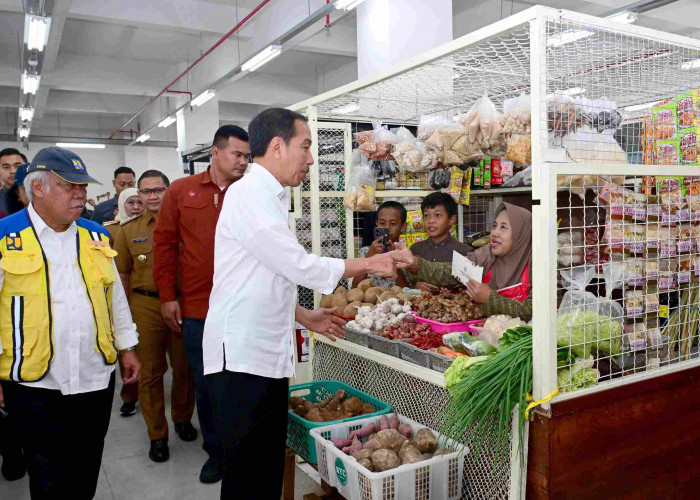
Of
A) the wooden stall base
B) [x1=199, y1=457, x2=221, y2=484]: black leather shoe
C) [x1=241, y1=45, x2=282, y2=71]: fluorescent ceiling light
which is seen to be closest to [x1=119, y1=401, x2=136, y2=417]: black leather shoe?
[x1=199, y1=457, x2=221, y2=484]: black leather shoe

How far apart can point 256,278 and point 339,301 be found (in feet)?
4.82

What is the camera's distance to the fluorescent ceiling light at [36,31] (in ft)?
19.5

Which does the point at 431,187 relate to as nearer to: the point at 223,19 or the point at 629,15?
the point at 629,15

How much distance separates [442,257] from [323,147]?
1081 mm

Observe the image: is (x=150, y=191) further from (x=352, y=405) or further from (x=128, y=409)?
(x=352, y=405)

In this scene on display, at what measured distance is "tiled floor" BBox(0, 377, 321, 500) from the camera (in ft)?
10.8

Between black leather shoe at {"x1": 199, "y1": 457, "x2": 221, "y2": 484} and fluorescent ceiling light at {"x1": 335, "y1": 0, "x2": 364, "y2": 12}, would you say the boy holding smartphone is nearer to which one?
black leather shoe at {"x1": 199, "y1": 457, "x2": 221, "y2": 484}

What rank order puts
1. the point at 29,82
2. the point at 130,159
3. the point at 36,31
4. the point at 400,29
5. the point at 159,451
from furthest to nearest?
the point at 130,159 < the point at 29,82 < the point at 36,31 < the point at 400,29 < the point at 159,451

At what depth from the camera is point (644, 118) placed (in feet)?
8.55

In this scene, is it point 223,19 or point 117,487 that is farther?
point 223,19

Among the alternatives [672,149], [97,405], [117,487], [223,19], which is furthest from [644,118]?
[223,19]

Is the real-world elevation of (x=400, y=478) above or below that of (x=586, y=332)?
below

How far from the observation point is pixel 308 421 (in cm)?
264

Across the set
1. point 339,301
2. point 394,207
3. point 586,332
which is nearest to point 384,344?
point 339,301
